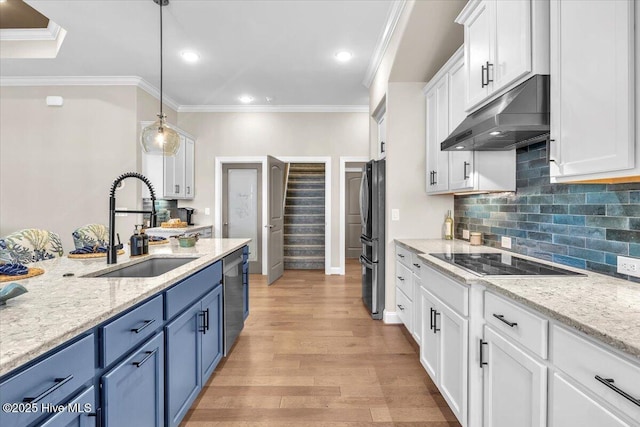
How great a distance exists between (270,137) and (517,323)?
5.18m

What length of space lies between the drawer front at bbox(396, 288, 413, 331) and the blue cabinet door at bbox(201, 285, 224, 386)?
159 centimetres

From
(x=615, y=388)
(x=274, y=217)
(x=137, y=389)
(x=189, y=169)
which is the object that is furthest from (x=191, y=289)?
(x=189, y=169)

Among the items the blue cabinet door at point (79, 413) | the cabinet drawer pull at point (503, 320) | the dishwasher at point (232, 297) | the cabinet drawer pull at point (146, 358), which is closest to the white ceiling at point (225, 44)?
the dishwasher at point (232, 297)

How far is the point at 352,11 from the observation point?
3051 mm

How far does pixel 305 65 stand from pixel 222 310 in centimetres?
306

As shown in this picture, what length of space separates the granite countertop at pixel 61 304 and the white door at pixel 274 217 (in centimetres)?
349

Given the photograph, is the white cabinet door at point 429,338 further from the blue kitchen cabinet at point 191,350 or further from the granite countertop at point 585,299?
the blue kitchen cabinet at point 191,350

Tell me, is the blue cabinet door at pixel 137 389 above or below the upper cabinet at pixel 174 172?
below

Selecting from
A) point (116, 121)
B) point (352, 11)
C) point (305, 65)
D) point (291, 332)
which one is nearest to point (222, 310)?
point (291, 332)

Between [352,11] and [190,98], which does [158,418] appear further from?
[190,98]

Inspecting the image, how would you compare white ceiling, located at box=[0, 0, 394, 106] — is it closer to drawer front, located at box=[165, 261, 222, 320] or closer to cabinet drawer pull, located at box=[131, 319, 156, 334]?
drawer front, located at box=[165, 261, 222, 320]

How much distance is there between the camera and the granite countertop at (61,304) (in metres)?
0.86

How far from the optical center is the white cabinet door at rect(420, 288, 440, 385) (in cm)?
216

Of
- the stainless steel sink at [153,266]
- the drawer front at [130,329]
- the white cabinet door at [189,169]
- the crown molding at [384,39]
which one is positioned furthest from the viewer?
the white cabinet door at [189,169]
